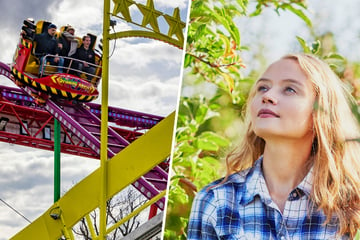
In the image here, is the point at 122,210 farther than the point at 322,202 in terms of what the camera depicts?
Yes

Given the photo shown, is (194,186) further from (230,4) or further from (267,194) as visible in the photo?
(230,4)

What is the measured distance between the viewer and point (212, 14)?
Answer: 106 inches

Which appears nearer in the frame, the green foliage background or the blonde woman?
the blonde woman

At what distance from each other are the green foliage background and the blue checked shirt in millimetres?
60


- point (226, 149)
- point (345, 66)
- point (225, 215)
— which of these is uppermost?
point (345, 66)

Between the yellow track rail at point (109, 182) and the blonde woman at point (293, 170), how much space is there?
2.06 metres

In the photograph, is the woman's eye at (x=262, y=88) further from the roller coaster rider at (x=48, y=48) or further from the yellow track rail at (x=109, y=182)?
the roller coaster rider at (x=48, y=48)

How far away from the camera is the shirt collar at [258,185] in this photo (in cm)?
253

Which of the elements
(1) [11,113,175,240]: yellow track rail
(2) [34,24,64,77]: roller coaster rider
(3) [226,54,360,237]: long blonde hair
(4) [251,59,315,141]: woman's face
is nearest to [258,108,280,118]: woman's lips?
(4) [251,59,315,141]: woman's face

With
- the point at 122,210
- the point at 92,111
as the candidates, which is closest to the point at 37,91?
the point at 92,111

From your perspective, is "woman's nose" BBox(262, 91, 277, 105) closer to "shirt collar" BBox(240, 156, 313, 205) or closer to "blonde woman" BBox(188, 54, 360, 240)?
"blonde woman" BBox(188, 54, 360, 240)

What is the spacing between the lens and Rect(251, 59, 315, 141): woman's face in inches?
99.0

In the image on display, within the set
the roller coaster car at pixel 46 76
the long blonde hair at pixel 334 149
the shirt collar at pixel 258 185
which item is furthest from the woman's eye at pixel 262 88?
the roller coaster car at pixel 46 76

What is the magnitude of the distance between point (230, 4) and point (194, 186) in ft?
2.40
